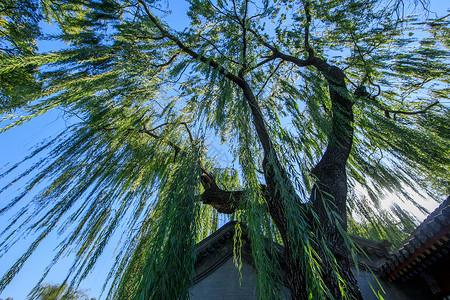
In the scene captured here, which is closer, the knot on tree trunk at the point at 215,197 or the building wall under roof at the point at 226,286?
the knot on tree trunk at the point at 215,197

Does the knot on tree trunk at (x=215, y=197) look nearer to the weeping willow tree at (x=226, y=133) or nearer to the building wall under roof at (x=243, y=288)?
the weeping willow tree at (x=226, y=133)

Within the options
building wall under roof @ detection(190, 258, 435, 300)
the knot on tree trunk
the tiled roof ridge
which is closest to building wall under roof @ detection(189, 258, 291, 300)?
building wall under roof @ detection(190, 258, 435, 300)

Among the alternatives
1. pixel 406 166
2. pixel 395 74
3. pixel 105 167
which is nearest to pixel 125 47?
pixel 105 167

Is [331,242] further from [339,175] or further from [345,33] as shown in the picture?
[345,33]

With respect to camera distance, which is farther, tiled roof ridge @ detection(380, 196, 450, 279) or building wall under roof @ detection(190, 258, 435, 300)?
building wall under roof @ detection(190, 258, 435, 300)

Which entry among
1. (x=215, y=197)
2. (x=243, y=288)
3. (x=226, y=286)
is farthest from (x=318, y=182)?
(x=226, y=286)

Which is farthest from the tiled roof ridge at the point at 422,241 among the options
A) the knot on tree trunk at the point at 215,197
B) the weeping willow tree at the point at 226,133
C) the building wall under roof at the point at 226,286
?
the knot on tree trunk at the point at 215,197

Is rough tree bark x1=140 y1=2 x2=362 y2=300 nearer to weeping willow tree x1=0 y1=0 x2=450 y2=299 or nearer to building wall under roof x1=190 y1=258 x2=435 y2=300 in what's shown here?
weeping willow tree x1=0 y1=0 x2=450 y2=299

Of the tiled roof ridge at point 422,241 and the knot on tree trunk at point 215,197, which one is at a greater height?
the knot on tree trunk at point 215,197

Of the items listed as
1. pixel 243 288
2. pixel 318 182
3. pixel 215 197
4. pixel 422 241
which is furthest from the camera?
pixel 243 288

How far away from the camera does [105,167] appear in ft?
7.03

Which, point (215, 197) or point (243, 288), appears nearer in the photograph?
point (215, 197)

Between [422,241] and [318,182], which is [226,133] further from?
[422,241]

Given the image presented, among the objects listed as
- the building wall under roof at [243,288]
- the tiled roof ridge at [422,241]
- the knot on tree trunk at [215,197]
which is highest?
the knot on tree trunk at [215,197]
